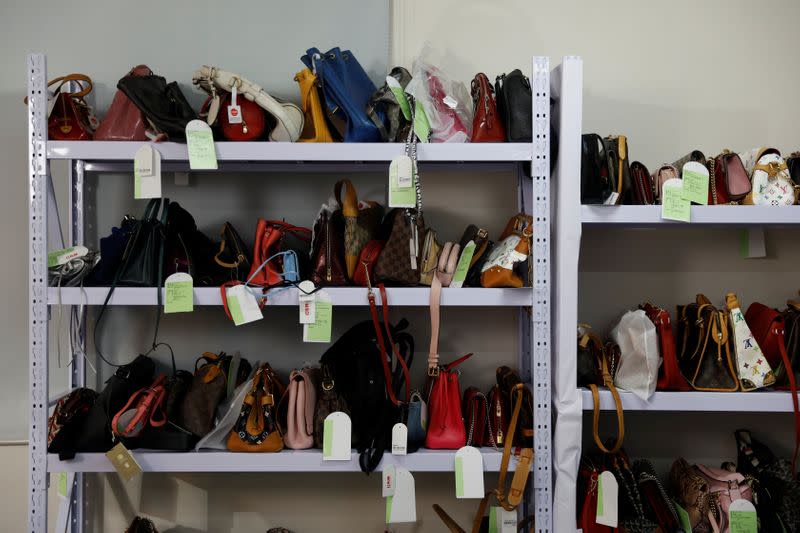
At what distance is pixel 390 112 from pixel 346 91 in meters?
0.16

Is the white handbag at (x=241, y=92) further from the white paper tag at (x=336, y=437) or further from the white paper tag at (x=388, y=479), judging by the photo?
the white paper tag at (x=388, y=479)

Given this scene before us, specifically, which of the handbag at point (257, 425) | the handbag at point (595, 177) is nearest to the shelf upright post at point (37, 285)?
the handbag at point (257, 425)

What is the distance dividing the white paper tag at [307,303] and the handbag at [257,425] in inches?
11.4

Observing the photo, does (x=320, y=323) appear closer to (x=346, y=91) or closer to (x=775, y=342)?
(x=346, y=91)

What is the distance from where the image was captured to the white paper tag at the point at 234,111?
1.75m

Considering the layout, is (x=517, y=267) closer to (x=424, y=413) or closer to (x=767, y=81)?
(x=424, y=413)

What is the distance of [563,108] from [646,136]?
2.08 feet

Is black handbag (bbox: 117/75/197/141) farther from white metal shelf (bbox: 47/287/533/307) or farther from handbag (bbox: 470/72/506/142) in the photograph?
handbag (bbox: 470/72/506/142)

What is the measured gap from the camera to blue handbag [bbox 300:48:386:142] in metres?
1.75

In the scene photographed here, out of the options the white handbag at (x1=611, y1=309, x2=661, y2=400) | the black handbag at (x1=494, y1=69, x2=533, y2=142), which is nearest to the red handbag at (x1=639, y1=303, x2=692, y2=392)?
the white handbag at (x1=611, y1=309, x2=661, y2=400)

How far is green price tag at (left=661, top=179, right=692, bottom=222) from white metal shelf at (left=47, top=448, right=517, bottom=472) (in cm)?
99

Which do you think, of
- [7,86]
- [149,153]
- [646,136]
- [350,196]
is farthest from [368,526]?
[7,86]

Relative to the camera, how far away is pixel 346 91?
176cm

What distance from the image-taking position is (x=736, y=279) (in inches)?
85.2
